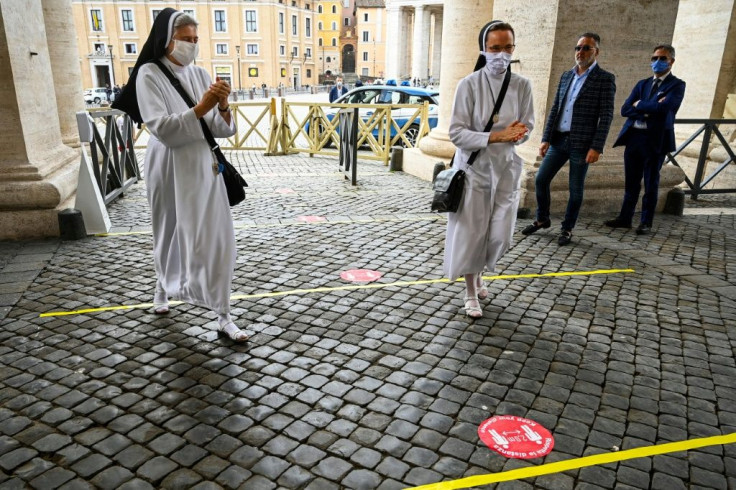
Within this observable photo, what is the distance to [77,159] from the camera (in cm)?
679

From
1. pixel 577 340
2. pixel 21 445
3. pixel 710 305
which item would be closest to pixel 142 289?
pixel 21 445

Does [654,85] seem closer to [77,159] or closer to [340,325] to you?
[340,325]

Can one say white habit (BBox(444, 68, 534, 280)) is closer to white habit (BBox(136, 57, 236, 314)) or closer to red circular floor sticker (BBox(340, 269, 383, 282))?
red circular floor sticker (BBox(340, 269, 383, 282))

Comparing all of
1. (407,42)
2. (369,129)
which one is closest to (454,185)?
(369,129)

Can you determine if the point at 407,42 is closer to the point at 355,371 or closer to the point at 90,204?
the point at 90,204

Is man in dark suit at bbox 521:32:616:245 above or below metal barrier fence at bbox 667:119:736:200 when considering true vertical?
above

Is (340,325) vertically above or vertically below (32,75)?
below

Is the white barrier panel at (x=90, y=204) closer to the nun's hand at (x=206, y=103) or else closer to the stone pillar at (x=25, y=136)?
the stone pillar at (x=25, y=136)

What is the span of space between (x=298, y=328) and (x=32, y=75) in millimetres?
4204

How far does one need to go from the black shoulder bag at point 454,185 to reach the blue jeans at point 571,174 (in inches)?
85.2

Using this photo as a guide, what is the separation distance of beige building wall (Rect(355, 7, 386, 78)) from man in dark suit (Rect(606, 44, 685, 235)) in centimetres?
9263

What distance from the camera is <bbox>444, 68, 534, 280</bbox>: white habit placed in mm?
3793

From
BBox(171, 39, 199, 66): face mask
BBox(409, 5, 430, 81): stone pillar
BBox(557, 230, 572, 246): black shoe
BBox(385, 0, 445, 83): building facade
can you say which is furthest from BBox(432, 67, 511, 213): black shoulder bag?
BBox(409, 5, 430, 81): stone pillar

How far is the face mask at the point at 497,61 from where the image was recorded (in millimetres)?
3674
